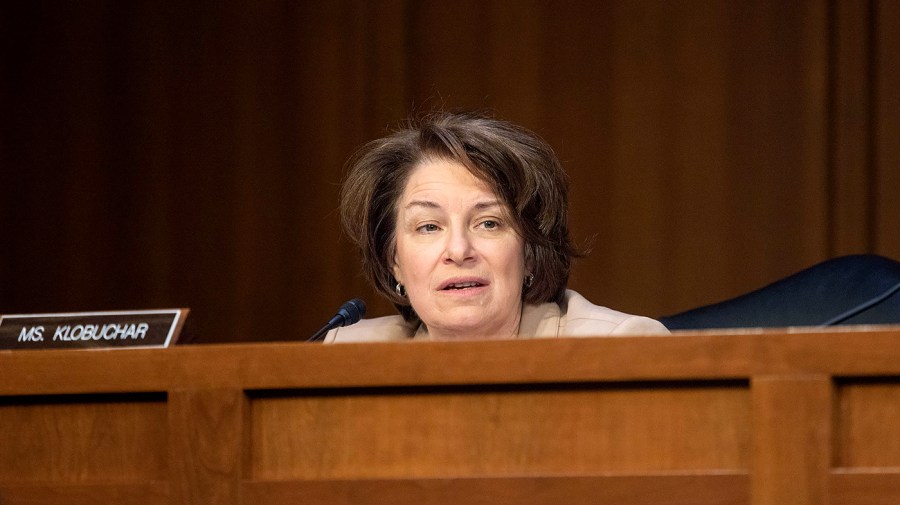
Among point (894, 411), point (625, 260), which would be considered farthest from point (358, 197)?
point (625, 260)

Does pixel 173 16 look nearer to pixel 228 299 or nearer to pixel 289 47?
pixel 289 47

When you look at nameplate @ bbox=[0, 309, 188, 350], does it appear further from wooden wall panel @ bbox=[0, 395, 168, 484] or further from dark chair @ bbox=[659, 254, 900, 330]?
dark chair @ bbox=[659, 254, 900, 330]

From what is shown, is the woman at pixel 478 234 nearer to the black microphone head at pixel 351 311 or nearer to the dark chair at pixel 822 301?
the black microphone head at pixel 351 311

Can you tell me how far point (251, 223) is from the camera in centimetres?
398

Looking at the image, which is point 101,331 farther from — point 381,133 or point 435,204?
point 381,133

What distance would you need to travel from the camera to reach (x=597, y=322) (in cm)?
A: 179

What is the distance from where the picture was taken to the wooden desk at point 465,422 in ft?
3.50

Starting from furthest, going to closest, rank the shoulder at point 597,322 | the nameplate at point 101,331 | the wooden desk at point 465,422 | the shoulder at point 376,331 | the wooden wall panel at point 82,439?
the shoulder at point 376,331, the shoulder at point 597,322, the nameplate at point 101,331, the wooden wall panel at point 82,439, the wooden desk at point 465,422

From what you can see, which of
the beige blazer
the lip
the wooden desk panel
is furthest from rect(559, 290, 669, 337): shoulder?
the wooden desk panel

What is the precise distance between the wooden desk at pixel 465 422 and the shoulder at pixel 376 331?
2.52ft

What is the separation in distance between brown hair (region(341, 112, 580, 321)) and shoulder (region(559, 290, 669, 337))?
0.06 meters

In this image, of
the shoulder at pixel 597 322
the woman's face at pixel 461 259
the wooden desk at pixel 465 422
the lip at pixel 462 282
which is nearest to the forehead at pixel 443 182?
the woman's face at pixel 461 259

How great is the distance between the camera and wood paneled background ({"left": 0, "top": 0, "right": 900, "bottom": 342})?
3.60 metres

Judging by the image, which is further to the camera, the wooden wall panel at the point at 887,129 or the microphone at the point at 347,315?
the wooden wall panel at the point at 887,129
